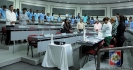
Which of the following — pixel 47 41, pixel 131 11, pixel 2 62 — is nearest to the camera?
pixel 2 62

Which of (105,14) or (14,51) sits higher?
(105,14)

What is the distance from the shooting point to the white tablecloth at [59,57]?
10.4 feet

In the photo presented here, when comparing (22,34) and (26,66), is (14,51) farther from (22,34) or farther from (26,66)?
(26,66)

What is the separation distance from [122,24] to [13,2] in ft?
33.2

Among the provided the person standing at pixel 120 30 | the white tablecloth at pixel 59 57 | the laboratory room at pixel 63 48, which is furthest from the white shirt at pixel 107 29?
the white tablecloth at pixel 59 57

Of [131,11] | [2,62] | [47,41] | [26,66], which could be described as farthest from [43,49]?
[131,11]

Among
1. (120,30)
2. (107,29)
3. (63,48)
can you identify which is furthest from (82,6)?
(63,48)

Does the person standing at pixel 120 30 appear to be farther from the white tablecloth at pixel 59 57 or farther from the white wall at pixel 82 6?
the white wall at pixel 82 6

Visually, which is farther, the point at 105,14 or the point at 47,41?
the point at 105,14

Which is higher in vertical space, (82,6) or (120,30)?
(82,6)

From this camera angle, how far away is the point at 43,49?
3723 mm

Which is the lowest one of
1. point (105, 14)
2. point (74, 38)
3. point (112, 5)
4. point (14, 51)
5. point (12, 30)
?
point (14, 51)

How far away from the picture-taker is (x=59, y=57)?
3.25 m

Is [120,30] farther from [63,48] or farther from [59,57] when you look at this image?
[59,57]
